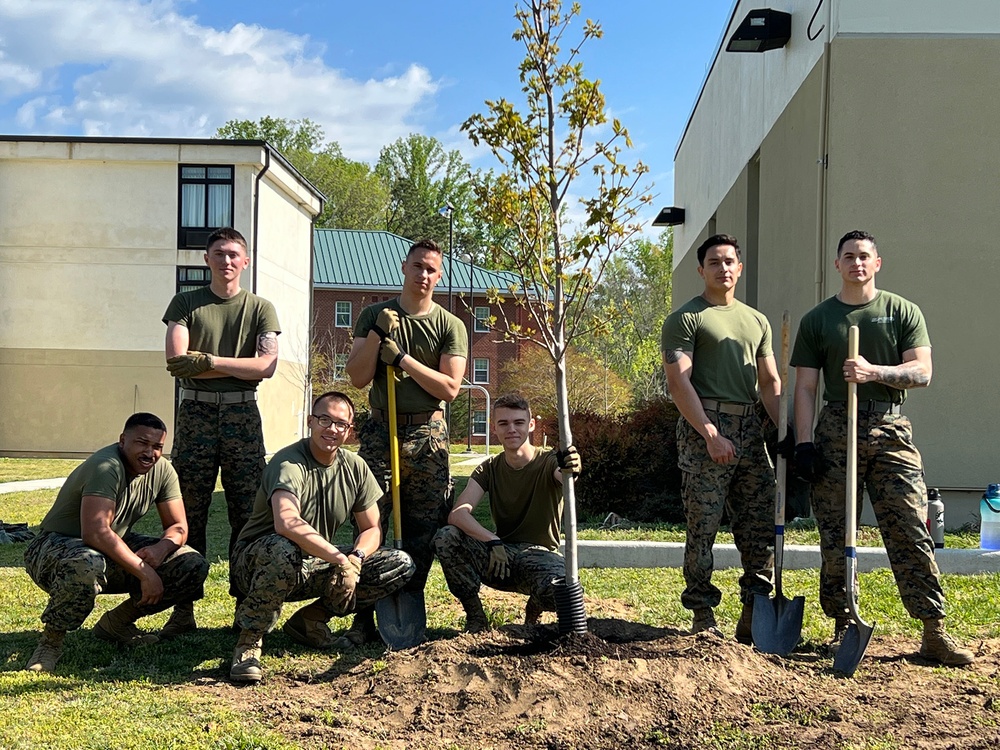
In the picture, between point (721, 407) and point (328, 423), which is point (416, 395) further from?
point (721, 407)

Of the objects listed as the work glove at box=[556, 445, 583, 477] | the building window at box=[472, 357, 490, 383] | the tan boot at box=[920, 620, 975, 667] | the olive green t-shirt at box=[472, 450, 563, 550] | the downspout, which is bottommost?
the tan boot at box=[920, 620, 975, 667]

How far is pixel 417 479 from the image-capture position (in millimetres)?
6000

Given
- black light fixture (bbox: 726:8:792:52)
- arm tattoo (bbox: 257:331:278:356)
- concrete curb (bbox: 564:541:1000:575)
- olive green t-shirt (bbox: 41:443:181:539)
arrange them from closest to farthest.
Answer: olive green t-shirt (bbox: 41:443:181:539) → arm tattoo (bbox: 257:331:278:356) → concrete curb (bbox: 564:541:1000:575) → black light fixture (bbox: 726:8:792:52)

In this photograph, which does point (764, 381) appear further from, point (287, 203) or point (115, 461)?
point (287, 203)

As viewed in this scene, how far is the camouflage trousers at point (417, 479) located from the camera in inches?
234

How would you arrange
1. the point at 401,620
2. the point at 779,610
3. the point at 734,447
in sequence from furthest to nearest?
the point at 401,620, the point at 779,610, the point at 734,447

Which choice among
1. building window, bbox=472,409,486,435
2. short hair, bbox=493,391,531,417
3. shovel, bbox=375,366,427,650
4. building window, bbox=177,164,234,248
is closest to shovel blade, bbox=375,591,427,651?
shovel, bbox=375,366,427,650

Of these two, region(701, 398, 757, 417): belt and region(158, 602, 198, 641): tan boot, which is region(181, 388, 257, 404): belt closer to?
region(158, 602, 198, 641): tan boot

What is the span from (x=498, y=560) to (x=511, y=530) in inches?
13.6

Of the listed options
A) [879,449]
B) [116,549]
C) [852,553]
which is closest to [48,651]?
[116,549]

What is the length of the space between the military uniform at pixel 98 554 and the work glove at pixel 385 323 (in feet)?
4.36

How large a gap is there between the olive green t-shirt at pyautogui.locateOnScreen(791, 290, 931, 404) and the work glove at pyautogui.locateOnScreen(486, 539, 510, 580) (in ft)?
6.28

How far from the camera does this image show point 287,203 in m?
34.5

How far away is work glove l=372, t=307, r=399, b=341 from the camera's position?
5.64 meters
